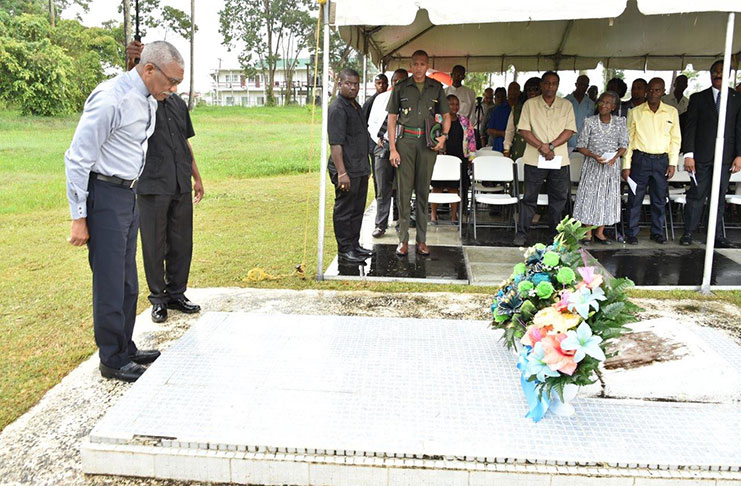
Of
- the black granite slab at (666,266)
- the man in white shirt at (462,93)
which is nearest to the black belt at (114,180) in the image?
the black granite slab at (666,266)

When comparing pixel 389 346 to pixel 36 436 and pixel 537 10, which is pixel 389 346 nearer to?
pixel 36 436

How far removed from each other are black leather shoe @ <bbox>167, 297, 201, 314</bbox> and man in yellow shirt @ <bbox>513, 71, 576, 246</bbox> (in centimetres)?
399

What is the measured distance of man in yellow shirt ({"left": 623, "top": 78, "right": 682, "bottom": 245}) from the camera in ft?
23.2

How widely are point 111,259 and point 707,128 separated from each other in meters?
6.55

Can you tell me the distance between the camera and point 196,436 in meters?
2.70

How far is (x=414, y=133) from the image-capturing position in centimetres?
634

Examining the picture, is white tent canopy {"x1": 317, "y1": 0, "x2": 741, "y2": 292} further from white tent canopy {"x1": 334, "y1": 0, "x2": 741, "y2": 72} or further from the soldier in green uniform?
the soldier in green uniform

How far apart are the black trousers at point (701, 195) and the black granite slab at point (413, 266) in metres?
2.82

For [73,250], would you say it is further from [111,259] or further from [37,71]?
[37,71]

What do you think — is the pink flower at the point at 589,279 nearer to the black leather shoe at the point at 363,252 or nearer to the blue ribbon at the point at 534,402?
the blue ribbon at the point at 534,402

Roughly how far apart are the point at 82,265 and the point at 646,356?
18.8 ft

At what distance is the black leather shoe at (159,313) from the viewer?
474cm

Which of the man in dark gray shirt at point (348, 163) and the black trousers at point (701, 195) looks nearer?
the man in dark gray shirt at point (348, 163)

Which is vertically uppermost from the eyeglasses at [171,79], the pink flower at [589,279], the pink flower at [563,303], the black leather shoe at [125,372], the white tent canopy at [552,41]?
the white tent canopy at [552,41]
